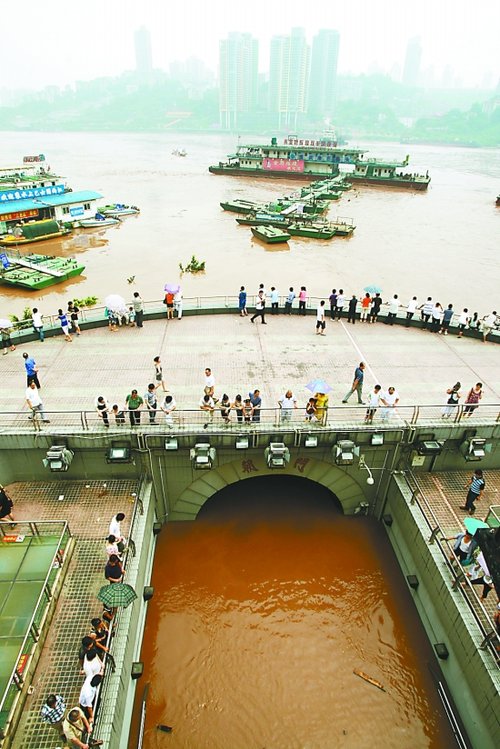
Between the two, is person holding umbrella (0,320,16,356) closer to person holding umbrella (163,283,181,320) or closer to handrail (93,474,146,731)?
person holding umbrella (163,283,181,320)

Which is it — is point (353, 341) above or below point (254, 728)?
above

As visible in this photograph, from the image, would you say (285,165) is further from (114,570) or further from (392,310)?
(114,570)

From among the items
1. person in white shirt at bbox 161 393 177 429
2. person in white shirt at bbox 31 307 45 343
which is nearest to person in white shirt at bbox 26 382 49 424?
person in white shirt at bbox 161 393 177 429

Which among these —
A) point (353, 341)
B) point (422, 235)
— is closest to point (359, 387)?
point (353, 341)

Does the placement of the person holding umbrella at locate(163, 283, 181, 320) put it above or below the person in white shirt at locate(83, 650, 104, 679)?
above

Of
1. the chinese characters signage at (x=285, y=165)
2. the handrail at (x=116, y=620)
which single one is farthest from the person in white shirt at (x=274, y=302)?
the chinese characters signage at (x=285, y=165)

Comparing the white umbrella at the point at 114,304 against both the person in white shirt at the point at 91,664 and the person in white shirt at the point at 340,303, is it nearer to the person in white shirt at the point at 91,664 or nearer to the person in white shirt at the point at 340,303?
the person in white shirt at the point at 340,303

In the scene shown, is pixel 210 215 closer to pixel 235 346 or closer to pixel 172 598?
pixel 235 346
